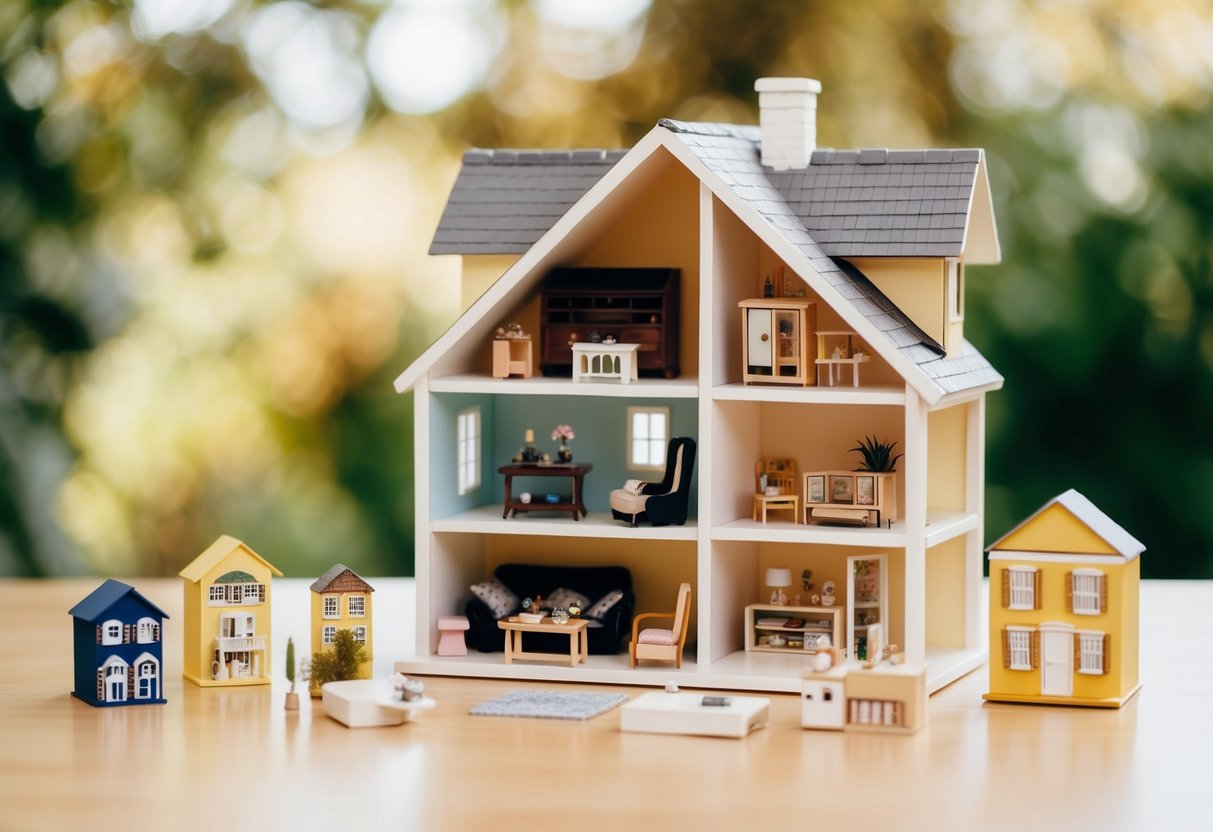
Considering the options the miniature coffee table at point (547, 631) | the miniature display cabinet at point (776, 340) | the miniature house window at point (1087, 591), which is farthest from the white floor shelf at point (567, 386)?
the miniature house window at point (1087, 591)

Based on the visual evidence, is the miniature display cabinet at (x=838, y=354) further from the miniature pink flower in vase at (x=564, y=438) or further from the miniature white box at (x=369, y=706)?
the miniature white box at (x=369, y=706)

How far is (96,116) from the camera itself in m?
13.5

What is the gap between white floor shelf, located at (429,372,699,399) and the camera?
29.3ft

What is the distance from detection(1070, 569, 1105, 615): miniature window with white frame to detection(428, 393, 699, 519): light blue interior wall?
198 cm

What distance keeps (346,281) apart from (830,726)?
22.3ft

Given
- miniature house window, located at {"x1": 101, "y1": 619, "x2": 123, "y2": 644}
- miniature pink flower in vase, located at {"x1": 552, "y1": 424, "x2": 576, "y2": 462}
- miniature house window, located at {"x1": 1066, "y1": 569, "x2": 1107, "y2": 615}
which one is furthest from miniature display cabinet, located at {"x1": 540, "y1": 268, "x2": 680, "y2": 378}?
miniature house window, located at {"x1": 101, "y1": 619, "x2": 123, "y2": 644}

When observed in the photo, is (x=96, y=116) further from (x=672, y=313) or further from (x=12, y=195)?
(x=672, y=313)

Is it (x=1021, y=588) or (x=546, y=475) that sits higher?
(x=546, y=475)

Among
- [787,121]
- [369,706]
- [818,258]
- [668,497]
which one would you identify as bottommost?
[369,706]

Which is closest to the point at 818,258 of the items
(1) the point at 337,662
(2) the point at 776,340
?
(2) the point at 776,340

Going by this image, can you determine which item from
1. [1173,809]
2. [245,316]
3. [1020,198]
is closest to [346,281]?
[245,316]

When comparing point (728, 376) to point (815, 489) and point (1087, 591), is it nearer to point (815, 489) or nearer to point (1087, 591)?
point (815, 489)

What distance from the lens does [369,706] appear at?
8031 mm

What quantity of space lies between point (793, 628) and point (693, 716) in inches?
60.1
